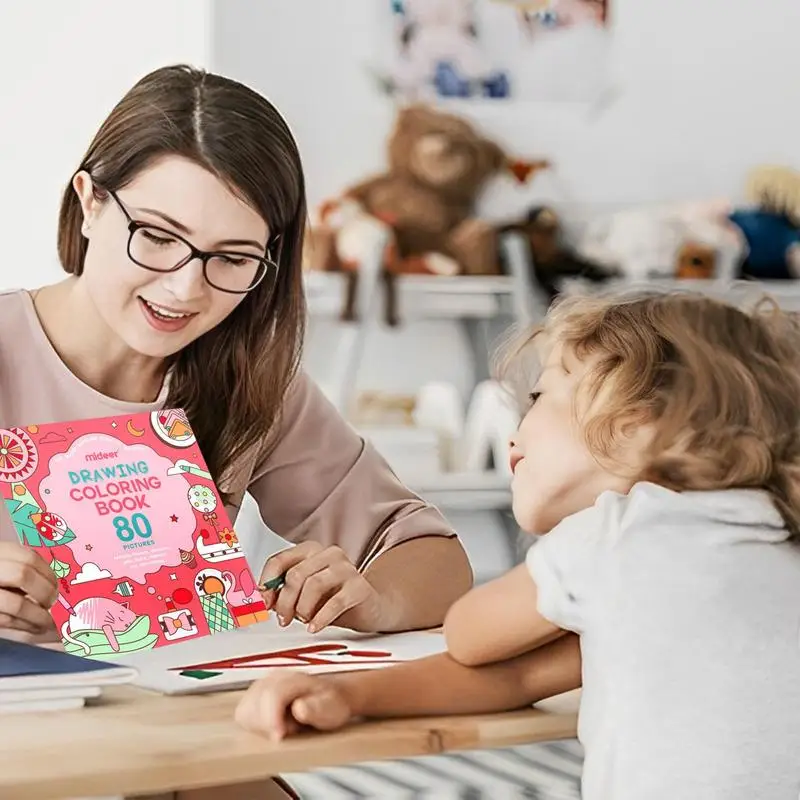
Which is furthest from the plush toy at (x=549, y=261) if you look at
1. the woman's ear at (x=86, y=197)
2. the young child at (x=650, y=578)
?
the young child at (x=650, y=578)

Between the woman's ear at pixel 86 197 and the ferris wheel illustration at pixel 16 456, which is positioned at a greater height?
the woman's ear at pixel 86 197

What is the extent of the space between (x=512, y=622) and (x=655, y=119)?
286cm

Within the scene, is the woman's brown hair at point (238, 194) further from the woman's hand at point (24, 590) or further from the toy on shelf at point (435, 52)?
the toy on shelf at point (435, 52)

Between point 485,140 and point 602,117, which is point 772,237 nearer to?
point 602,117

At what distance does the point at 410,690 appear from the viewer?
2.47 ft

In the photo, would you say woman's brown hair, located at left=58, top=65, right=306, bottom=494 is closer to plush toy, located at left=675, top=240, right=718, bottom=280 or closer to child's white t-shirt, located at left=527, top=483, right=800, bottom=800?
child's white t-shirt, located at left=527, top=483, right=800, bottom=800

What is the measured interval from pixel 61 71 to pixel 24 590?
223 cm

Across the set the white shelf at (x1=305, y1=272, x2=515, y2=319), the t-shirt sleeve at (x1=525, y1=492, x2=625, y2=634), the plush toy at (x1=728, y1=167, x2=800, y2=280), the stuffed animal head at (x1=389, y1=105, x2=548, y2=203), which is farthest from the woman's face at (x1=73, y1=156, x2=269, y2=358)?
the plush toy at (x1=728, y1=167, x2=800, y2=280)

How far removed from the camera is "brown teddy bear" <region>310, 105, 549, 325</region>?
316 cm

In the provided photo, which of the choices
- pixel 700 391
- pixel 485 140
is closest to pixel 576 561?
pixel 700 391

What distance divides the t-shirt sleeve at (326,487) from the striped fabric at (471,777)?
0.33 metres

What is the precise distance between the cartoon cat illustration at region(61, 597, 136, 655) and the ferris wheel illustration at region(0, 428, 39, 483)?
97 mm

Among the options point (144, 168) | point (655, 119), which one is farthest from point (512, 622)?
point (655, 119)

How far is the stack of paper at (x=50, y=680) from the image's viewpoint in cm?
73
